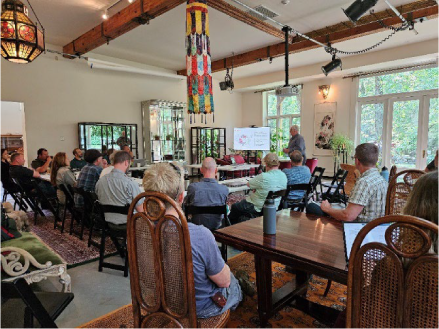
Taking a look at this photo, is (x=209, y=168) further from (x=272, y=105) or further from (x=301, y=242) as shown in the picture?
(x=272, y=105)

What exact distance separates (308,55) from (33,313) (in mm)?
7951

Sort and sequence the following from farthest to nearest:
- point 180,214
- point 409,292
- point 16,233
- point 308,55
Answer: point 308,55 < point 16,233 < point 180,214 < point 409,292

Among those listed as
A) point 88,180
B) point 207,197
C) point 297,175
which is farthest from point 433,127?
point 88,180

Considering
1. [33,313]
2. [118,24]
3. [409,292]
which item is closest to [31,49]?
[118,24]

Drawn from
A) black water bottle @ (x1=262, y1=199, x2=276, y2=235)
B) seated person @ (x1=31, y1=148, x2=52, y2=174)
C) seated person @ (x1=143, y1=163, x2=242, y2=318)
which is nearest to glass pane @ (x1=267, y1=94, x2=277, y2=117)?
seated person @ (x1=31, y1=148, x2=52, y2=174)

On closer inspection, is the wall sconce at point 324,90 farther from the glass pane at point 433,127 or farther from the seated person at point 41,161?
the seated person at point 41,161

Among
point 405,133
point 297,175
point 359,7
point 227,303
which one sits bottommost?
point 227,303

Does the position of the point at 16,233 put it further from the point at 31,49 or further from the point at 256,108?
the point at 256,108

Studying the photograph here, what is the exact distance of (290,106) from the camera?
10.3m

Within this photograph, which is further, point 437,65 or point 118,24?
point 437,65

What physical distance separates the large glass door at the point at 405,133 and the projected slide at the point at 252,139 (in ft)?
12.5

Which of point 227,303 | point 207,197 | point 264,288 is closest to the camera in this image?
point 227,303

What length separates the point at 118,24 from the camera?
16.5ft

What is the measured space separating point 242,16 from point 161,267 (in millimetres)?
4818
